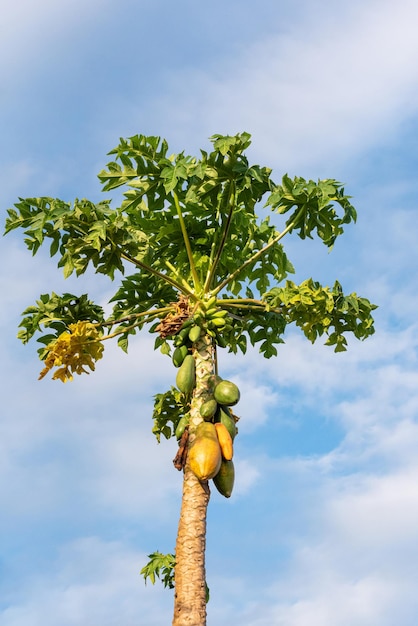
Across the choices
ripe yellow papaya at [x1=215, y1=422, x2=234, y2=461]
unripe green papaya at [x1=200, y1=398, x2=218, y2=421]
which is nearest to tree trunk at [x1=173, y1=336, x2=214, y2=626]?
unripe green papaya at [x1=200, y1=398, x2=218, y2=421]

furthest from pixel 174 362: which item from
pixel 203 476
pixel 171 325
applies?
pixel 203 476

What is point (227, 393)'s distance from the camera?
983 cm

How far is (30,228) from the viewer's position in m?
9.96

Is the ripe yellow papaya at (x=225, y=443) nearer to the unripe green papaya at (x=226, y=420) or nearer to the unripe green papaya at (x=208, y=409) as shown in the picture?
the unripe green papaya at (x=226, y=420)

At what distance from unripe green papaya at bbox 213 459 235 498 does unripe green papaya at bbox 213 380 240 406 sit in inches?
30.8

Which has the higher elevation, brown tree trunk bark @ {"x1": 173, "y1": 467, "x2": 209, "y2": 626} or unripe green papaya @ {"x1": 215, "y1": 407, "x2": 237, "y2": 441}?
unripe green papaya @ {"x1": 215, "y1": 407, "x2": 237, "y2": 441}

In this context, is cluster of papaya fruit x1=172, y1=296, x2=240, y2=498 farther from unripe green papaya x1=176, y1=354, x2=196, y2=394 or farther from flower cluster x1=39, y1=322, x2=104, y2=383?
flower cluster x1=39, y1=322, x2=104, y2=383

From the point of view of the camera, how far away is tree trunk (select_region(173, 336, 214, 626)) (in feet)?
29.0

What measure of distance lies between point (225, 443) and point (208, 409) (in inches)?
20.5

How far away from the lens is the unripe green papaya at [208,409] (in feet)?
32.1

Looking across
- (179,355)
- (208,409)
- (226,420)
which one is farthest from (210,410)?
(179,355)

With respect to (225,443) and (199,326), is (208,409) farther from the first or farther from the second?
(199,326)

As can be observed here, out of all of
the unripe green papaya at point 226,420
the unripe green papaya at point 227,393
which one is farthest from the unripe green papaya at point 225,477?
the unripe green papaya at point 227,393

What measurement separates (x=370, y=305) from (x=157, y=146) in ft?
13.1
